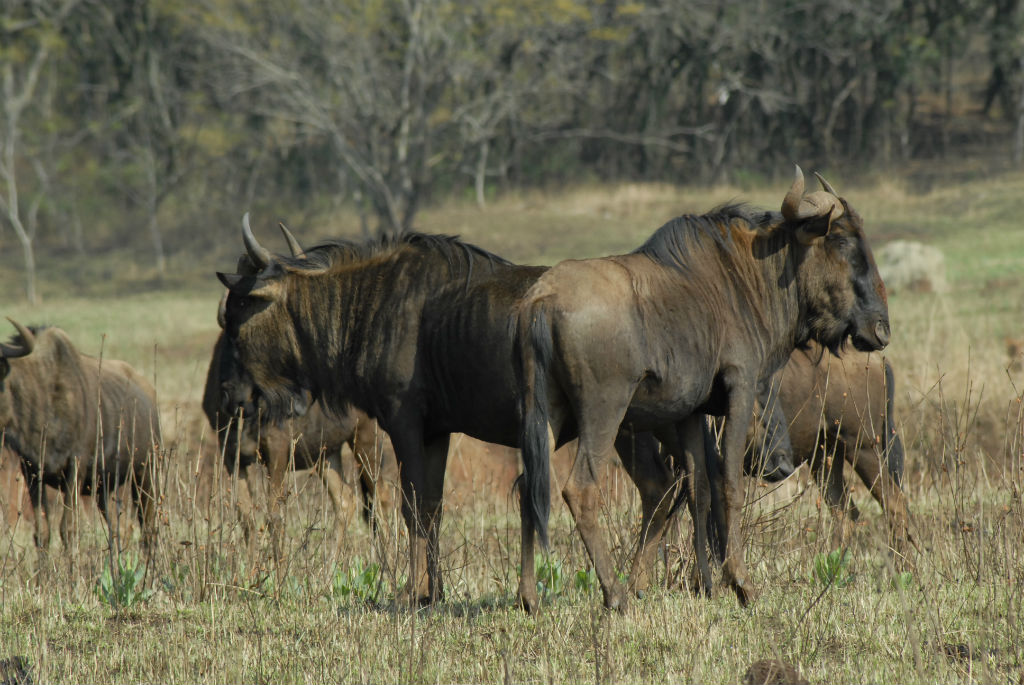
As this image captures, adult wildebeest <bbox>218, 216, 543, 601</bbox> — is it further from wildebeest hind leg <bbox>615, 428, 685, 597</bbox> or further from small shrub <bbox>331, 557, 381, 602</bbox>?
wildebeest hind leg <bbox>615, 428, 685, 597</bbox>

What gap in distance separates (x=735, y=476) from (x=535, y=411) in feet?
3.77

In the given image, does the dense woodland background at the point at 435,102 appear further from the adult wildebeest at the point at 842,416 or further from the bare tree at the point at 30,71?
the adult wildebeest at the point at 842,416

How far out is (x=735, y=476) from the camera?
19.7ft

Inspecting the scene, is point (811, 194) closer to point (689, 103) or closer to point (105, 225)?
point (689, 103)

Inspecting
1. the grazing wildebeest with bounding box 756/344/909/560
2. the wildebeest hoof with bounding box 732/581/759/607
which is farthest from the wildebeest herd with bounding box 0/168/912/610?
the grazing wildebeest with bounding box 756/344/909/560

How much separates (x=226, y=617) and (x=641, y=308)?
8.69ft

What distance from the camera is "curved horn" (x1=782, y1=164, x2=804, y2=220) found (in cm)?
598

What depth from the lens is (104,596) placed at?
6598 millimetres

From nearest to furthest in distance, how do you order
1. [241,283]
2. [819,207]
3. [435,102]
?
[819,207], [241,283], [435,102]

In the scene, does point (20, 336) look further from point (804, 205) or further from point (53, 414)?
point (804, 205)

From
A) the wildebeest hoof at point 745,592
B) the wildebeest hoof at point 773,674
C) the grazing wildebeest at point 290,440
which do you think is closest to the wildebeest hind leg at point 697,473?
the wildebeest hoof at point 745,592

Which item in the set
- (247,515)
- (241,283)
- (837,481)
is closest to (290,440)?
(247,515)

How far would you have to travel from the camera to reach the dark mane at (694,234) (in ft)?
20.0

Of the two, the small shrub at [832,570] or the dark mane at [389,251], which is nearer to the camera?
the small shrub at [832,570]
